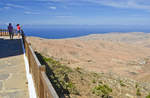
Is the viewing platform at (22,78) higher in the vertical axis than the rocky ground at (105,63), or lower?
higher

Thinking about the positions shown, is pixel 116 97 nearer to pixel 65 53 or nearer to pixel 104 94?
pixel 104 94

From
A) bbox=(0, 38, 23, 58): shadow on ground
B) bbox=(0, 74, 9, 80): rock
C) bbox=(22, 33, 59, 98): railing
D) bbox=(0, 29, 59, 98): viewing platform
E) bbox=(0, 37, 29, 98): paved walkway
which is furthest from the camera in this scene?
bbox=(0, 38, 23, 58): shadow on ground

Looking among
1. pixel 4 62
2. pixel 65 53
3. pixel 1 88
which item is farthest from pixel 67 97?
pixel 65 53

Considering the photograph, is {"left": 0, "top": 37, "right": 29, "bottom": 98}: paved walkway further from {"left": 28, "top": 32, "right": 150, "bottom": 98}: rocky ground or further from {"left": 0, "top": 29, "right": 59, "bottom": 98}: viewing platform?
{"left": 28, "top": 32, "right": 150, "bottom": 98}: rocky ground

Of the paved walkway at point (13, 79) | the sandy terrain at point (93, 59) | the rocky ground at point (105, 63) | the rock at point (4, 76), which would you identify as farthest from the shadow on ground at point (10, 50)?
the sandy terrain at point (93, 59)

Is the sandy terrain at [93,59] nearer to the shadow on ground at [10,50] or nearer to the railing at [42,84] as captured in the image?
the shadow on ground at [10,50]

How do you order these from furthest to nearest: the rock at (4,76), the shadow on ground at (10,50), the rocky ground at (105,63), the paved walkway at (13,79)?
the rocky ground at (105,63)
the shadow on ground at (10,50)
the rock at (4,76)
the paved walkway at (13,79)

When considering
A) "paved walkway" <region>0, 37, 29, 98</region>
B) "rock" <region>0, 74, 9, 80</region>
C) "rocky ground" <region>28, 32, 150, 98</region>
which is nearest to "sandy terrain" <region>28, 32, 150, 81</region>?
"rocky ground" <region>28, 32, 150, 98</region>

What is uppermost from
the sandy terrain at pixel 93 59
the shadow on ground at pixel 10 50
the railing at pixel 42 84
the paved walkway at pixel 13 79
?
the railing at pixel 42 84

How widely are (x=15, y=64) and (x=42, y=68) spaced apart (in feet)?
20.5

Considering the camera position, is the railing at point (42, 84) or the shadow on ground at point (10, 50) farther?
the shadow on ground at point (10, 50)

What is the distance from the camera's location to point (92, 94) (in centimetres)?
983

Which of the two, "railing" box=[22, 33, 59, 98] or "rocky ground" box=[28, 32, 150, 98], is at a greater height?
"railing" box=[22, 33, 59, 98]

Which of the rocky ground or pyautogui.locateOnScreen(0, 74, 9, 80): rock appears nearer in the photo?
pyautogui.locateOnScreen(0, 74, 9, 80): rock
